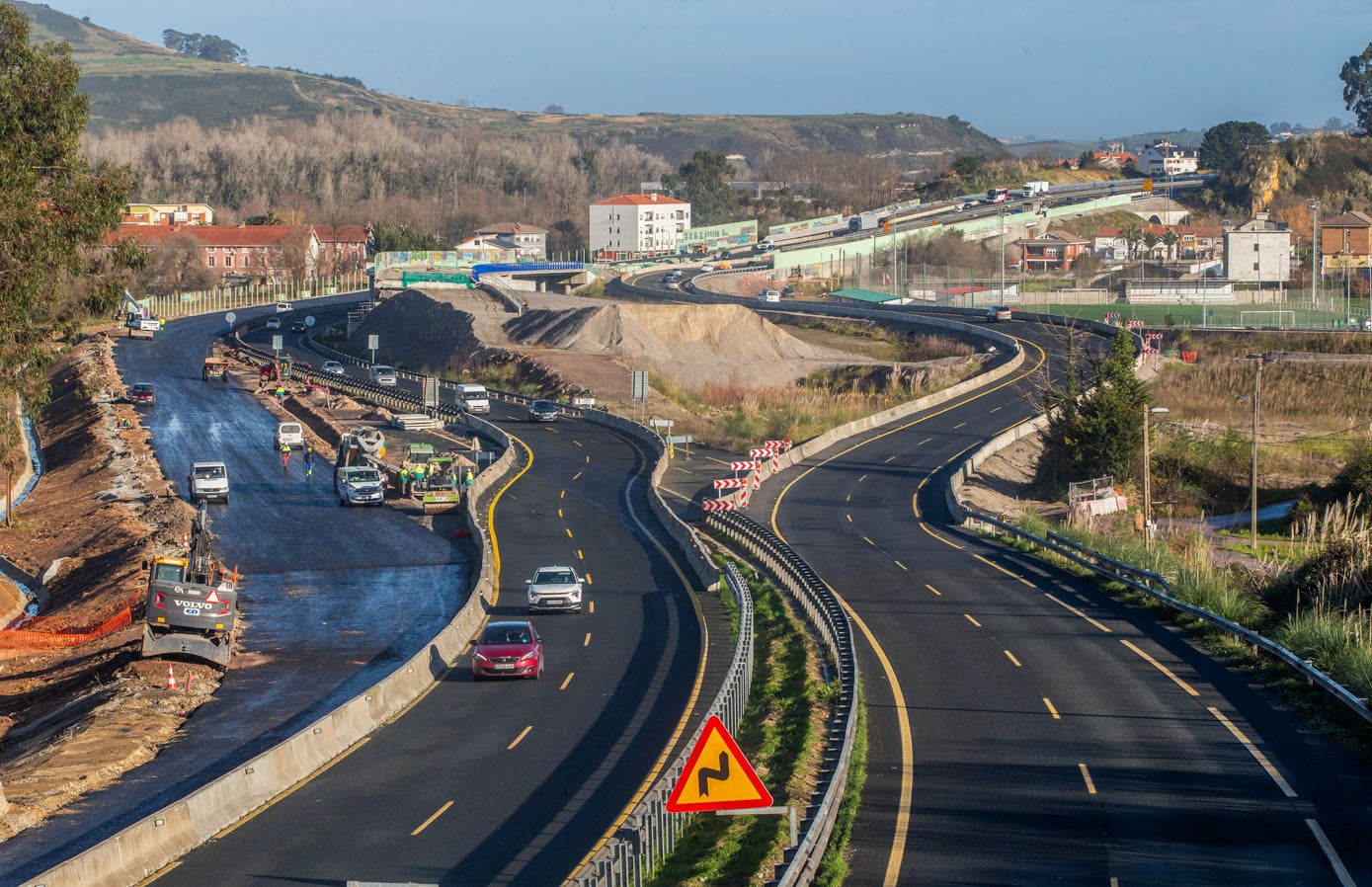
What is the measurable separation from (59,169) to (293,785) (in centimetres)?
2970

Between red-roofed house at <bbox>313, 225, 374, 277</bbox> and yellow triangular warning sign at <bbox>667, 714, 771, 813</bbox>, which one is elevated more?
red-roofed house at <bbox>313, 225, 374, 277</bbox>

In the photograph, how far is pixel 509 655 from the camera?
30609 millimetres

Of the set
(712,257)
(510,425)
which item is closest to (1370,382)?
(510,425)

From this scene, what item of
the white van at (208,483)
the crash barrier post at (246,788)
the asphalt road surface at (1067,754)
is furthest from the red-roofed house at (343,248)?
the crash barrier post at (246,788)

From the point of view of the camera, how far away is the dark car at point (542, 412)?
78.1 metres

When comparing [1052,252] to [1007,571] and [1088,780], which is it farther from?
[1088,780]

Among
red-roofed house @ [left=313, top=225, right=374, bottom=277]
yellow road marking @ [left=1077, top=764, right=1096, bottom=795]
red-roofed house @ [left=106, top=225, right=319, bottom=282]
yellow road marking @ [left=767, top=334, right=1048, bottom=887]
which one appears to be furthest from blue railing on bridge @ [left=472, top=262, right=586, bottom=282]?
yellow road marking @ [left=1077, top=764, right=1096, bottom=795]

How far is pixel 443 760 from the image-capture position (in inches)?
971

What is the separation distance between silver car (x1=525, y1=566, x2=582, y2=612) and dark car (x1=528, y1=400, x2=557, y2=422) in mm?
39859

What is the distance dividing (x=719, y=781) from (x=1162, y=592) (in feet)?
70.9

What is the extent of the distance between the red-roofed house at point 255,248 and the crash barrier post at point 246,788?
142 meters

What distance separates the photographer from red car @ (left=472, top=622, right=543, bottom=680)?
100ft

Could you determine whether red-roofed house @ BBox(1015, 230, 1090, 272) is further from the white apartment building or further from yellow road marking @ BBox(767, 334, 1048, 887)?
yellow road marking @ BBox(767, 334, 1048, 887)

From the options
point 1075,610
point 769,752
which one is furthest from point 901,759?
point 1075,610
